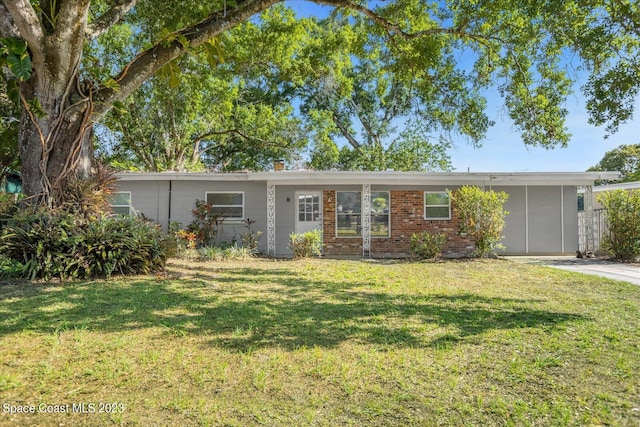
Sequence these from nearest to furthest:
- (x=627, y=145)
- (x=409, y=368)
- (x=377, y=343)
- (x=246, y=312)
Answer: (x=409, y=368) < (x=377, y=343) < (x=246, y=312) < (x=627, y=145)

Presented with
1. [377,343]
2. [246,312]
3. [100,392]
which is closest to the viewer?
[100,392]

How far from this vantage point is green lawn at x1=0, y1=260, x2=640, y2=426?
2514 millimetres

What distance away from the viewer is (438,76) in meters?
10.5

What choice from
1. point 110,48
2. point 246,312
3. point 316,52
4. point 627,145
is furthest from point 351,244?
point 627,145

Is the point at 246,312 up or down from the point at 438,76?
down

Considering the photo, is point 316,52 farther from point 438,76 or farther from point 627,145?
point 627,145

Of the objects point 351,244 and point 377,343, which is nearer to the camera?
point 377,343

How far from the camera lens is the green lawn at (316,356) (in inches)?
99.0

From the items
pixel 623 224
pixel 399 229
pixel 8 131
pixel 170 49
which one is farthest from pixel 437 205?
pixel 8 131

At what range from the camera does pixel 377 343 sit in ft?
12.5

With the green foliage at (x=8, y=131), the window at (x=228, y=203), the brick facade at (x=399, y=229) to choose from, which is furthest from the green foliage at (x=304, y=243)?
the green foliage at (x=8, y=131)

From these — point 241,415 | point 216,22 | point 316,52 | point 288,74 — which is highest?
point 316,52

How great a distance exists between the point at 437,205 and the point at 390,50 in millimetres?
5380

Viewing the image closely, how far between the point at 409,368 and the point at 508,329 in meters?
1.76
